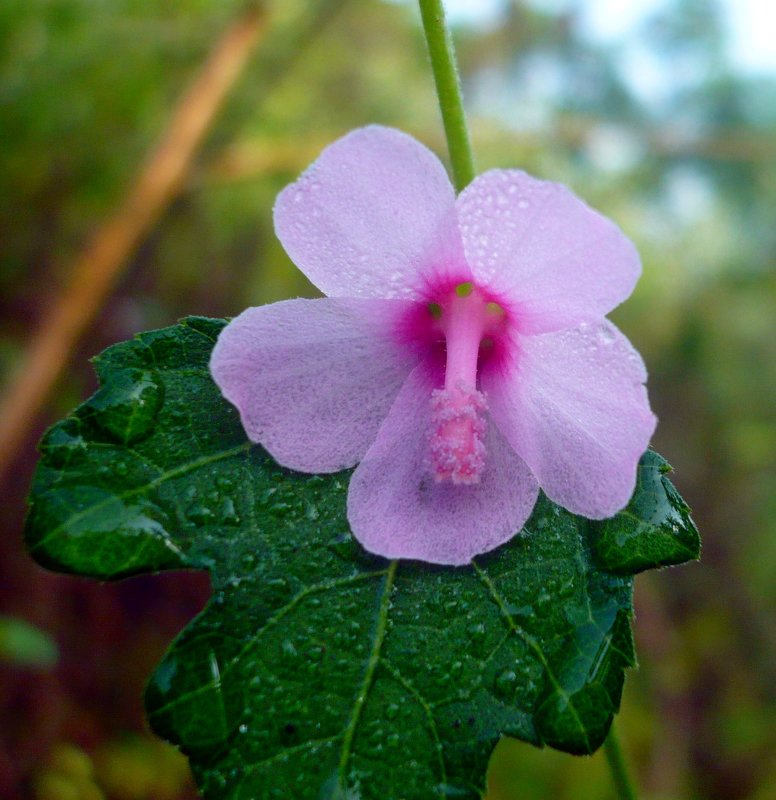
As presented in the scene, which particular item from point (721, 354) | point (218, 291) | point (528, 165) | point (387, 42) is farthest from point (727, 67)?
point (218, 291)

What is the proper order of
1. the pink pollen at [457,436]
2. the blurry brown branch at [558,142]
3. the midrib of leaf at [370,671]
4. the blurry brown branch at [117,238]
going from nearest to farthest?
the midrib of leaf at [370,671], the pink pollen at [457,436], the blurry brown branch at [117,238], the blurry brown branch at [558,142]

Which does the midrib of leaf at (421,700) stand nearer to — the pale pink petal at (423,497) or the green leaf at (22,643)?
the pale pink petal at (423,497)

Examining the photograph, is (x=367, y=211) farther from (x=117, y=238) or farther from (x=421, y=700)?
(x=117, y=238)

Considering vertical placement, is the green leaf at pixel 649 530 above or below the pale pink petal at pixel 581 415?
below

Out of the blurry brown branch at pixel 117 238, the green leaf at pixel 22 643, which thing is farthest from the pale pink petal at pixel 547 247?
the blurry brown branch at pixel 117 238

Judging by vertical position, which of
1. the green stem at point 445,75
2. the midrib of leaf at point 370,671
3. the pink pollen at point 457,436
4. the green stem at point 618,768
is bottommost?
the green stem at point 618,768

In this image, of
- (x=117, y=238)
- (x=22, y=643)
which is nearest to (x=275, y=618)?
(x=22, y=643)

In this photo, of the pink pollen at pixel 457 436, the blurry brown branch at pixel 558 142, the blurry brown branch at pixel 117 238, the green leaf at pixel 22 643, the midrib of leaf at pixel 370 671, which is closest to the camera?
the midrib of leaf at pixel 370 671

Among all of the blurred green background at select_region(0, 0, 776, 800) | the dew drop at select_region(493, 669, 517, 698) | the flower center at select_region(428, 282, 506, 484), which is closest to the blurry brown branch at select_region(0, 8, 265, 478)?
the blurred green background at select_region(0, 0, 776, 800)
